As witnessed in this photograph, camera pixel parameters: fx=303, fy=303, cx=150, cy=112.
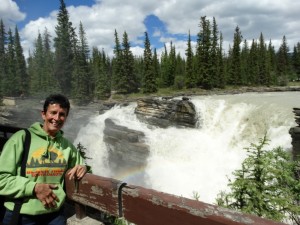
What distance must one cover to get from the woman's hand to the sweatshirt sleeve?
1.30 ft

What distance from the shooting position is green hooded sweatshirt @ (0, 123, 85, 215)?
2.55 metres

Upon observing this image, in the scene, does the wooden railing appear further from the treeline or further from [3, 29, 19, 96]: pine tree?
[3, 29, 19, 96]: pine tree

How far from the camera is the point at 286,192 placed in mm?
5945

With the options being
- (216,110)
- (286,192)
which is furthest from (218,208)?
(216,110)

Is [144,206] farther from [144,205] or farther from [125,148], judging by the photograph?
[125,148]

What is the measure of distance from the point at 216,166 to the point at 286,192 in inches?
653

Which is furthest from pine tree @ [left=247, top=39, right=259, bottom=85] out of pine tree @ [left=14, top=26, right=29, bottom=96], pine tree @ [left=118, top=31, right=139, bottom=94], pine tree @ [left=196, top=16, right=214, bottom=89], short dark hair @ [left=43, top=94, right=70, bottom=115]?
short dark hair @ [left=43, top=94, right=70, bottom=115]

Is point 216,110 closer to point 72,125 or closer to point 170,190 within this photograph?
point 170,190

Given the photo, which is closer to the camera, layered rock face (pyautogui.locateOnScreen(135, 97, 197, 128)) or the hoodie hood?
the hoodie hood

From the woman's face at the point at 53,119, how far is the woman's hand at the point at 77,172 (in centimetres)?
39

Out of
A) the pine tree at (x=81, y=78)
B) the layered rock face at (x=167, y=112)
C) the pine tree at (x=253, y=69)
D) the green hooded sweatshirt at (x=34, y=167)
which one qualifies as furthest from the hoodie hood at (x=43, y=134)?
the pine tree at (x=253, y=69)

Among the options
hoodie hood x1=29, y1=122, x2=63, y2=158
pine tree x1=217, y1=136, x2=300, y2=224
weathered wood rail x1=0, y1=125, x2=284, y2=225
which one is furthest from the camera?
pine tree x1=217, y1=136, x2=300, y2=224

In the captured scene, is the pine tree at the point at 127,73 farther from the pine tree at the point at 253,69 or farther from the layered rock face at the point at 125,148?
the layered rock face at the point at 125,148

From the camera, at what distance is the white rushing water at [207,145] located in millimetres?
20703
